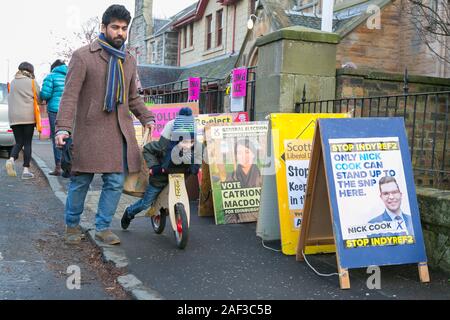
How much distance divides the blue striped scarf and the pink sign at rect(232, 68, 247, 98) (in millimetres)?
3564

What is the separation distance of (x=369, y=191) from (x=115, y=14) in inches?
104

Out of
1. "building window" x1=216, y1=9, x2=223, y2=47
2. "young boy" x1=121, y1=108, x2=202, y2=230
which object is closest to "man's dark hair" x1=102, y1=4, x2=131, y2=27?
"young boy" x1=121, y1=108, x2=202, y2=230

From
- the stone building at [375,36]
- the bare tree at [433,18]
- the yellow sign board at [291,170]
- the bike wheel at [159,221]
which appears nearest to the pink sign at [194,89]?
the bare tree at [433,18]

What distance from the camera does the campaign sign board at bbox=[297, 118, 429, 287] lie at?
3975 mm

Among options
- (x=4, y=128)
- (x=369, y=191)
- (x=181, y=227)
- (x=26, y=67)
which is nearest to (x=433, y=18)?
(x=369, y=191)

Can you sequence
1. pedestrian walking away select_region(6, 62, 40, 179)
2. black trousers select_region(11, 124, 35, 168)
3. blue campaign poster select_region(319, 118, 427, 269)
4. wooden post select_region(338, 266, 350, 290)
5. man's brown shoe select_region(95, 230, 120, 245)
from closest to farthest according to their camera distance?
wooden post select_region(338, 266, 350, 290) → blue campaign poster select_region(319, 118, 427, 269) → man's brown shoe select_region(95, 230, 120, 245) → pedestrian walking away select_region(6, 62, 40, 179) → black trousers select_region(11, 124, 35, 168)

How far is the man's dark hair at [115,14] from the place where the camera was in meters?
4.62

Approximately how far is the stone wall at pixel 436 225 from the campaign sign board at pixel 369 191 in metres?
0.28

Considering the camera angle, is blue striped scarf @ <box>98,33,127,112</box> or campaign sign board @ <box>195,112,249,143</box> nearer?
blue striped scarf @ <box>98,33,127,112</box>

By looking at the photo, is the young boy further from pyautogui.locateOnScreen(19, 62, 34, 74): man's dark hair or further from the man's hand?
pyautogui.locateOnScreen(19, 62, 34, 74): man's dark hair

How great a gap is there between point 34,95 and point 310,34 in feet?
16.0

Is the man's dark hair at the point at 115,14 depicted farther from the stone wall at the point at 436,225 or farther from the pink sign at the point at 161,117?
the pink sign at the point at 161,117

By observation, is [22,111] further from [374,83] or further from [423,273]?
[423,273]

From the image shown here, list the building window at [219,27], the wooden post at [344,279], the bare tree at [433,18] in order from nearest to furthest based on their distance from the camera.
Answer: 1. the wooden post at [344,279]
2. the bare tree at [433,18]
3. the building window at [219,27]
